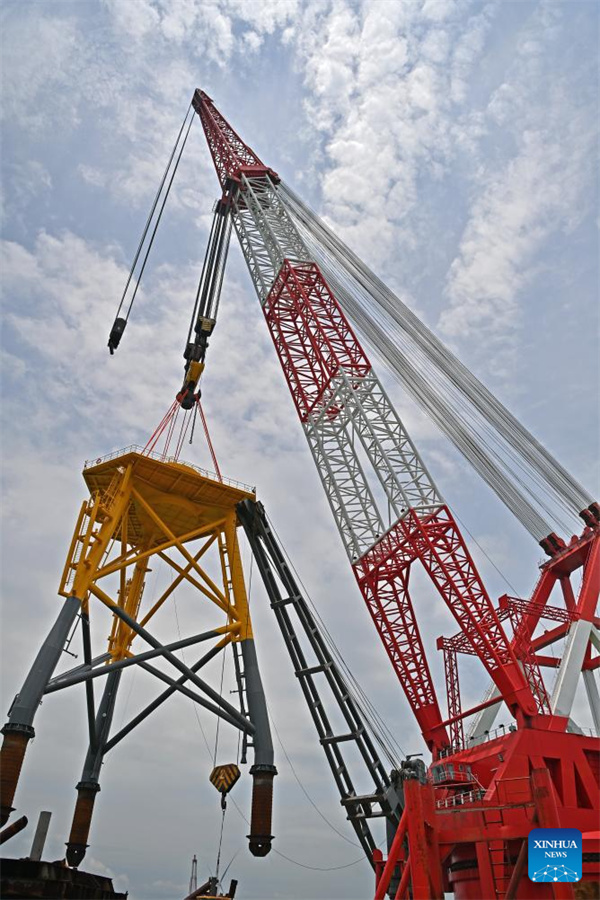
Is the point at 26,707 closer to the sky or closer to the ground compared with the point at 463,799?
closer to the sky

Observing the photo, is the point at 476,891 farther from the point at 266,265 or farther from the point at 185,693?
the point at 266,265

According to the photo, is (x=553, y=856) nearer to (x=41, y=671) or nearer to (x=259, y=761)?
(x=259, y=761)

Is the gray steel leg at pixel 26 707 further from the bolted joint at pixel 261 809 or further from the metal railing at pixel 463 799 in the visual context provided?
the metal railing at pixel 463 799

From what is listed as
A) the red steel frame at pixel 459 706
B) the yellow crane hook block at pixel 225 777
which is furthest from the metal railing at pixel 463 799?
the yellow crane hook block at pixel 225 777

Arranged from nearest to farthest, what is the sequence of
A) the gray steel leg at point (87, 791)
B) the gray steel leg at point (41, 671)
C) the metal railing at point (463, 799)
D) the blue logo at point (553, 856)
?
the blue logo at point (553, 856) → the gray steel leg at point (41, 671) → the metal railing at point (463, 799) → the gray steel leg at point (87, 791)

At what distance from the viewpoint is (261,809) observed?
82.7ft

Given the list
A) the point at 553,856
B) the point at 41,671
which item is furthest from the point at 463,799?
the point at 41,671

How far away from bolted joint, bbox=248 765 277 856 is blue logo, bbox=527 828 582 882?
9819mm

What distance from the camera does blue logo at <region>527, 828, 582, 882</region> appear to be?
60.4 ft

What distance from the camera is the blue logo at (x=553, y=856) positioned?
18422mm

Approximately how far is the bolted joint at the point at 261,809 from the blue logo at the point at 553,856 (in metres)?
9.82

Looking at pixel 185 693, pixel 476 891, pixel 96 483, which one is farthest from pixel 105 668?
pixel 476 891

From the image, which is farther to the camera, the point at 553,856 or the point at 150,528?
the point at 150,528

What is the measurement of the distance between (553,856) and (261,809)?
1093 centimetres
